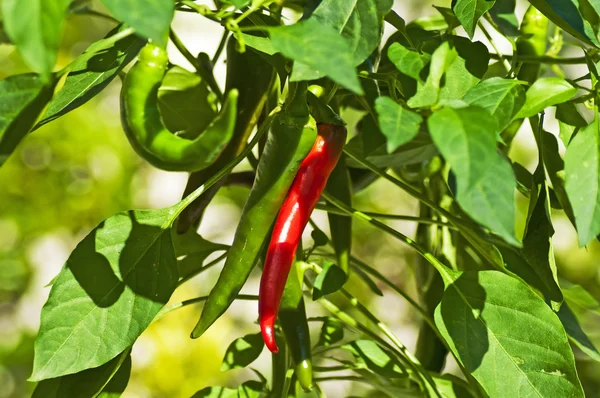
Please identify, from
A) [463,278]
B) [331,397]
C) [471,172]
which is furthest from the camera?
[331,397]

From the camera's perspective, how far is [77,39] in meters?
1.97

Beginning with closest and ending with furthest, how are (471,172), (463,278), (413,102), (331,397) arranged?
1. (471,172)
2. (413,102)
3. (463,278)
4. (331,397)

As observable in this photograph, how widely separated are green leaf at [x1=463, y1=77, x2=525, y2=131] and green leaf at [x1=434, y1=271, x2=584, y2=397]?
155mm

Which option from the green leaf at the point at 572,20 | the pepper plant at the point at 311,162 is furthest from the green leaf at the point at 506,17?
the green leaf at the point at 572,20

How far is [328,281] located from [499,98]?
24cm

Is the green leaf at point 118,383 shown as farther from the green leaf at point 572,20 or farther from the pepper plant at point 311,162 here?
the green leaf at point 572,20

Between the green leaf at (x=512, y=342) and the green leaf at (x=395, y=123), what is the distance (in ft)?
0.73

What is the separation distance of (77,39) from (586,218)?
5.66 feet

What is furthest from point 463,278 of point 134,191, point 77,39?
point 77,39

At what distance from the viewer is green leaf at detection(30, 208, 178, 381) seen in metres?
0.55

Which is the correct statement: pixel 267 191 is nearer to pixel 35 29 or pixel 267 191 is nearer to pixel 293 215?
pixel 293 215

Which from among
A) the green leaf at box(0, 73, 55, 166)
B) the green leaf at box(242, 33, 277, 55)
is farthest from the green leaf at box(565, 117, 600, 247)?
the green leaf at box(0, 73, 55, 166)

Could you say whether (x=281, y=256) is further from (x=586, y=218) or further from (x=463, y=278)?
(x=586, y=218)

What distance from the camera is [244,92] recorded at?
72 centimetres
